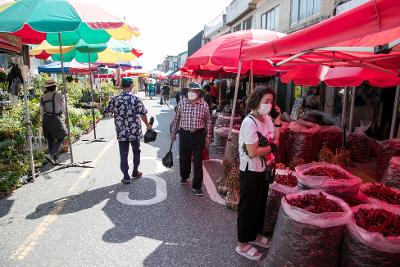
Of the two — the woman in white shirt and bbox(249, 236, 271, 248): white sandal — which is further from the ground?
the woman in white shirt

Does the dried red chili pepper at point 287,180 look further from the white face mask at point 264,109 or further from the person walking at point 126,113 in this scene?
the person walking at point 126,113

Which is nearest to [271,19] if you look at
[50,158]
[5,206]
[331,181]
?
[50,158]

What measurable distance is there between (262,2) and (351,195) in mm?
17613

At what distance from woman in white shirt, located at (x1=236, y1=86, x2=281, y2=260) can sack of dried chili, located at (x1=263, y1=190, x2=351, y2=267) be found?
0.63 m

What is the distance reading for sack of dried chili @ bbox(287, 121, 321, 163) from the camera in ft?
21.4

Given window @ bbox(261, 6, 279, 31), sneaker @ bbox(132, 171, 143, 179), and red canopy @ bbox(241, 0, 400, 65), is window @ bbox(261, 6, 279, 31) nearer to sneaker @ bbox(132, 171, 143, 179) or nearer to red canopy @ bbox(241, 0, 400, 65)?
sneaker @ bbox(132, 171, 143, 179)

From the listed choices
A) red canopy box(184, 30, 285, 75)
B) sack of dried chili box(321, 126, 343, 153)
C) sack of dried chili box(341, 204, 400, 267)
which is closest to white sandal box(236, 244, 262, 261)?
sack of dried chili box(341, 204, 400, 267)

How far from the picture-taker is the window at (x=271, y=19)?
16.4 metres

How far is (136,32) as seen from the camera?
713cm

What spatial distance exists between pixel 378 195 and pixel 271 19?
51.7 feet

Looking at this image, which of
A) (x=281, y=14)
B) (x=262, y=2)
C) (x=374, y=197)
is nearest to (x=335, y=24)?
(x=374, y=197)

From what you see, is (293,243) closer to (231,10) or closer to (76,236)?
(76,236)

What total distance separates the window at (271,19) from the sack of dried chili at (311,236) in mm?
15321

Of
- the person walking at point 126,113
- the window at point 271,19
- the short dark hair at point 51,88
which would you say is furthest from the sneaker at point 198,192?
the window at point 271,19
